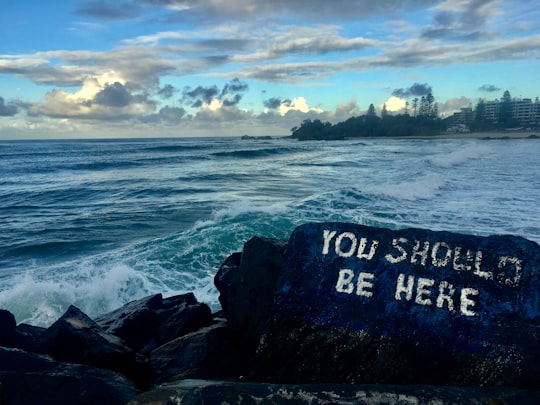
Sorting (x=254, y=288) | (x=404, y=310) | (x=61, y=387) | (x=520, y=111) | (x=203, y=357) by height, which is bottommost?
(x=203, y=357)

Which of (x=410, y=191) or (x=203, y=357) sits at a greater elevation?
(x=410, y=191)

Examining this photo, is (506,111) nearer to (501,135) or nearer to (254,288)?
(501,135)

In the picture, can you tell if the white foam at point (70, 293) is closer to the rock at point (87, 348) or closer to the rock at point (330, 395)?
the rock at point (87, 348)

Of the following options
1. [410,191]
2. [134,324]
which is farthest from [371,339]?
[410,191]

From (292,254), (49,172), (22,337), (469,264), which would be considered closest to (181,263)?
(22,337)

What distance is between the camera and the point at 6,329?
190 inches

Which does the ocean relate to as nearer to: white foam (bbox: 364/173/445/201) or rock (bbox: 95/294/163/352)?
white foam (bbox: 364/173/445/201)

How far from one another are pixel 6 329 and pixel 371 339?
13.3 ft

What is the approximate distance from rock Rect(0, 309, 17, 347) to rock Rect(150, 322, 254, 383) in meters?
1.57

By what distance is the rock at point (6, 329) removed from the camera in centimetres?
478

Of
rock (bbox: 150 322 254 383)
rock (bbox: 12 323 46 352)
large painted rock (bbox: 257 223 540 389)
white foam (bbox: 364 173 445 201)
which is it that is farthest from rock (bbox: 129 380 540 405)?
white foam (bbox: 364 173 445 201)

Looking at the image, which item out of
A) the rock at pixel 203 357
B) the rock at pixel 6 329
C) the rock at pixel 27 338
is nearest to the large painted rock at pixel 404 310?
the rock at pixel 203 357

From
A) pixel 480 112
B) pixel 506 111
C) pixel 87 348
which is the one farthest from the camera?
pixel 480 112

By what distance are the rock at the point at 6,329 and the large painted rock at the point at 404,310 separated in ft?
9.93
